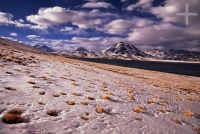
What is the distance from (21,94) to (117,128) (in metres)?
7.29

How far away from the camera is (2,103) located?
1298 cm

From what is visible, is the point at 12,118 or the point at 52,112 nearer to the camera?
the point at 12,118

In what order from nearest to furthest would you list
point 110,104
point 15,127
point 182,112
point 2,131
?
point 2,131 < point 15,127 < point 110,104 < point 182,112

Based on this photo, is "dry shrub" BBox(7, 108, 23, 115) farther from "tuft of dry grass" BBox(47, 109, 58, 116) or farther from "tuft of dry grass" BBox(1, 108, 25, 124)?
"tuft of dry grass" BBox(47, 109, 58, 116)

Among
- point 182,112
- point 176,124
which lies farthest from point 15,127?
point 182,112

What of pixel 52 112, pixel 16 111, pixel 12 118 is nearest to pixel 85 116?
pixel 52 112

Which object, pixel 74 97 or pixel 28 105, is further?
pixel 74 97

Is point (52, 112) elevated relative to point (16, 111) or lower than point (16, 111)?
lower

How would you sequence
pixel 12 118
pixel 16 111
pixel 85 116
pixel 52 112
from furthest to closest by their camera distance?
1. pixel 85 116
2. pixel 52 112
3. pixel 16 111
4. pixel 12 118

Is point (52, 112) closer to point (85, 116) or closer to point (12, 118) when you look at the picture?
point (85, 116)

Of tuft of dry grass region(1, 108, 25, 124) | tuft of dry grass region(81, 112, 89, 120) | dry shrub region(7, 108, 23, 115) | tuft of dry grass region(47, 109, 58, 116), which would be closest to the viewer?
tuft of dry grass region(1, 108, 25, 124)

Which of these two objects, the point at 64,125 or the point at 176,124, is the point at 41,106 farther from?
the point at 176,124

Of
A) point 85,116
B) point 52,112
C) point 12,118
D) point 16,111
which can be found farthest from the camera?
point 85,116

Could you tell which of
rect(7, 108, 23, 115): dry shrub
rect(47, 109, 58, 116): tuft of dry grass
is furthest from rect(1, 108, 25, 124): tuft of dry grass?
rect(47, 109, 58, 116): tuft of dry grass
